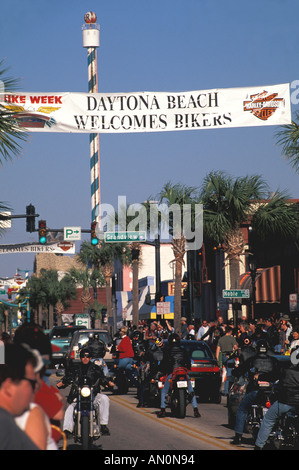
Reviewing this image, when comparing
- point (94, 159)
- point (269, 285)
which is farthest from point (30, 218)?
point (94, 159)

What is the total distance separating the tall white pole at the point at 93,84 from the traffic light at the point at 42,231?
76.5ft

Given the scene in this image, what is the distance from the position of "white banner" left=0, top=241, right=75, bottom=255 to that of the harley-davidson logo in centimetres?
1628

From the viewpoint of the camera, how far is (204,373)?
20.6 meters

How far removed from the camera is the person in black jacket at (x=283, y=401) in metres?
11.3

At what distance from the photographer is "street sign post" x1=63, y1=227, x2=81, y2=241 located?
38.2m

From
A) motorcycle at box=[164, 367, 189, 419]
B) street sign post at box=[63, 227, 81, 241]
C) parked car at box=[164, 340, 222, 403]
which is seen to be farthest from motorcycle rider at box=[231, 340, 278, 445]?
street sign post at box=[63, 227, 81, 241]

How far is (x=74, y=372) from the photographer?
45.1ft

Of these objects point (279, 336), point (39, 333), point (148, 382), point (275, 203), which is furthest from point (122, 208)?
point (39, 333)

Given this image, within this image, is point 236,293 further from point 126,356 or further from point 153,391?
point 153,391

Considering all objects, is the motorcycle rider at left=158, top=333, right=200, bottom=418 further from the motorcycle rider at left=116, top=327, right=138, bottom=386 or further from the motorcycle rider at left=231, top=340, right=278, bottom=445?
the motorcycle rider at left=116, top=327, right=138, bottom=386

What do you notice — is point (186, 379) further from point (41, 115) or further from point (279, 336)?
point (41, 115)

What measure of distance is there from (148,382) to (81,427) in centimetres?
816

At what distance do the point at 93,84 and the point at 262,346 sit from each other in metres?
60.3

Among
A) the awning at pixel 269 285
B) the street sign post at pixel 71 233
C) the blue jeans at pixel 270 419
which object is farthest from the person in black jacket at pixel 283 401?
the awning at pixel 269 285
